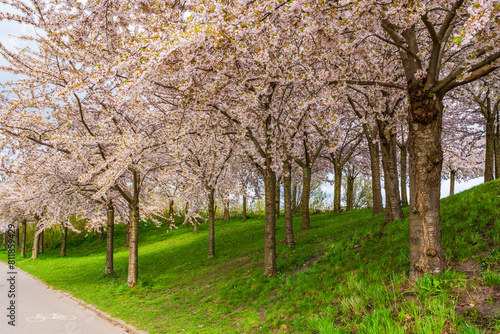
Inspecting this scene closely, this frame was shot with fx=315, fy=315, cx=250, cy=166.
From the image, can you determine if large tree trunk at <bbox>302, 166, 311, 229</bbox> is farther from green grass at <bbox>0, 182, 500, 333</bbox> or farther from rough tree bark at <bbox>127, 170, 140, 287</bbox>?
rough tree bark at <bbox>127, 170, 140, 287</bbox>

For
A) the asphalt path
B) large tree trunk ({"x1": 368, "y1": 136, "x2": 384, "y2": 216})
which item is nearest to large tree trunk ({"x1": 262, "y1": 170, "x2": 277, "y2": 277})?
the asphalt path

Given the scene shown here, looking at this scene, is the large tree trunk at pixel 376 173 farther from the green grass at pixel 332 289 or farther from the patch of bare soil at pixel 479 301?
the patch of bare soil at pixel 479 301

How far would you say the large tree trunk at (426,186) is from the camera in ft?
19.8

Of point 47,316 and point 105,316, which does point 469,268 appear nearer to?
point 105,316

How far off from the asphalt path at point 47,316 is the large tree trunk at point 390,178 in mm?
9380

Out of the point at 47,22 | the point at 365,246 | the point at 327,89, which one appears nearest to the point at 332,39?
the point at 327,89

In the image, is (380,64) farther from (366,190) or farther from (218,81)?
(366,190)

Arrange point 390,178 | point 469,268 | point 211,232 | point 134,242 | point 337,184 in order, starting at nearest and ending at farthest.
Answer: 1. point 469,268
2. point 390,178
3. point 134,242
4. point 211,232
5. point 337,184

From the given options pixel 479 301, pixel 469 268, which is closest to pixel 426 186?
pixel 469 268

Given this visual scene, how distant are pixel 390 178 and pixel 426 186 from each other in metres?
5.96

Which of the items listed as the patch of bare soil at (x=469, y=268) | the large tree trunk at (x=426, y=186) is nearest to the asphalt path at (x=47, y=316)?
the large tree trunk at (x=426, y=186)

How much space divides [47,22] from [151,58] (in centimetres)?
497

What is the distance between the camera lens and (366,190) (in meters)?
38.5

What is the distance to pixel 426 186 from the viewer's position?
6227 mm
